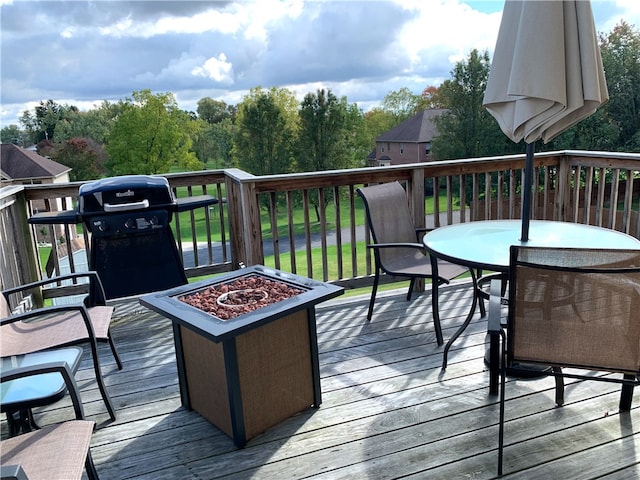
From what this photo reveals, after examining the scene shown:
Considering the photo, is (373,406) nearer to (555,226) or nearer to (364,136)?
(555,226)

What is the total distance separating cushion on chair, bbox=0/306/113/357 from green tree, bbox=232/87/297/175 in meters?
26.2

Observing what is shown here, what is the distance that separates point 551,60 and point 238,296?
182 cm

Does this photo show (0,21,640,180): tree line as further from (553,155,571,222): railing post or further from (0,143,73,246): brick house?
(553,155,571,222): railing post

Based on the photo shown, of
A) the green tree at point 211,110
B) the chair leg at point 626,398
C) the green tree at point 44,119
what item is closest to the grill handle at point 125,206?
the chair leg at point 626,398

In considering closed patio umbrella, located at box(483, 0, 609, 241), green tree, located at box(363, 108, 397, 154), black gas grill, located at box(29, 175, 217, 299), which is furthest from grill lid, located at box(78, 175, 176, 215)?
green tree, located at box(363, 108, 397, 154)

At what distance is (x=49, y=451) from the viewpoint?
1.51m

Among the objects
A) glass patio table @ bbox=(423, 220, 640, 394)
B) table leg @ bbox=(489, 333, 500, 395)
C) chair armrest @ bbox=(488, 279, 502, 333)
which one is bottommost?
table leg @ bbox=(489, 333, 500, 395)

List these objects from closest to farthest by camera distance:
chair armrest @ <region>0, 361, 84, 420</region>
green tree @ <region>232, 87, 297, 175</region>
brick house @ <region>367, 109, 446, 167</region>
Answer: chair armrest @ <region>0, 361, 84, 420</region> < green tree @ <region>232, 87, 297, 175</region> < brick house @ <region>367, 109, 446, 167</region>

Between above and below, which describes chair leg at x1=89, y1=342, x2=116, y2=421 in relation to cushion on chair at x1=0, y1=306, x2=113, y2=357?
below

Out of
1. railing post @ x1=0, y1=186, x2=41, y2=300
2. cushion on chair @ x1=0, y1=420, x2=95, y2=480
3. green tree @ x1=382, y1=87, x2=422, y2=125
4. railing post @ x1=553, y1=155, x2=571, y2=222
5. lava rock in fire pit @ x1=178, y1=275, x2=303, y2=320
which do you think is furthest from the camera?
green tree @ x1=382, y1=87, x2=422, y2=125

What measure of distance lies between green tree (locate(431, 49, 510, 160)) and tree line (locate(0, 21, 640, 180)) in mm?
53

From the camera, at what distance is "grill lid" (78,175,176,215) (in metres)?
3.52

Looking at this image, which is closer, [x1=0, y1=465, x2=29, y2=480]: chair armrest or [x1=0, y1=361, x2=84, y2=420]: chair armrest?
[x1=0, y1=465, x2=29, y2=480]: chair armrest

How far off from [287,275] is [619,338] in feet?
5.14
